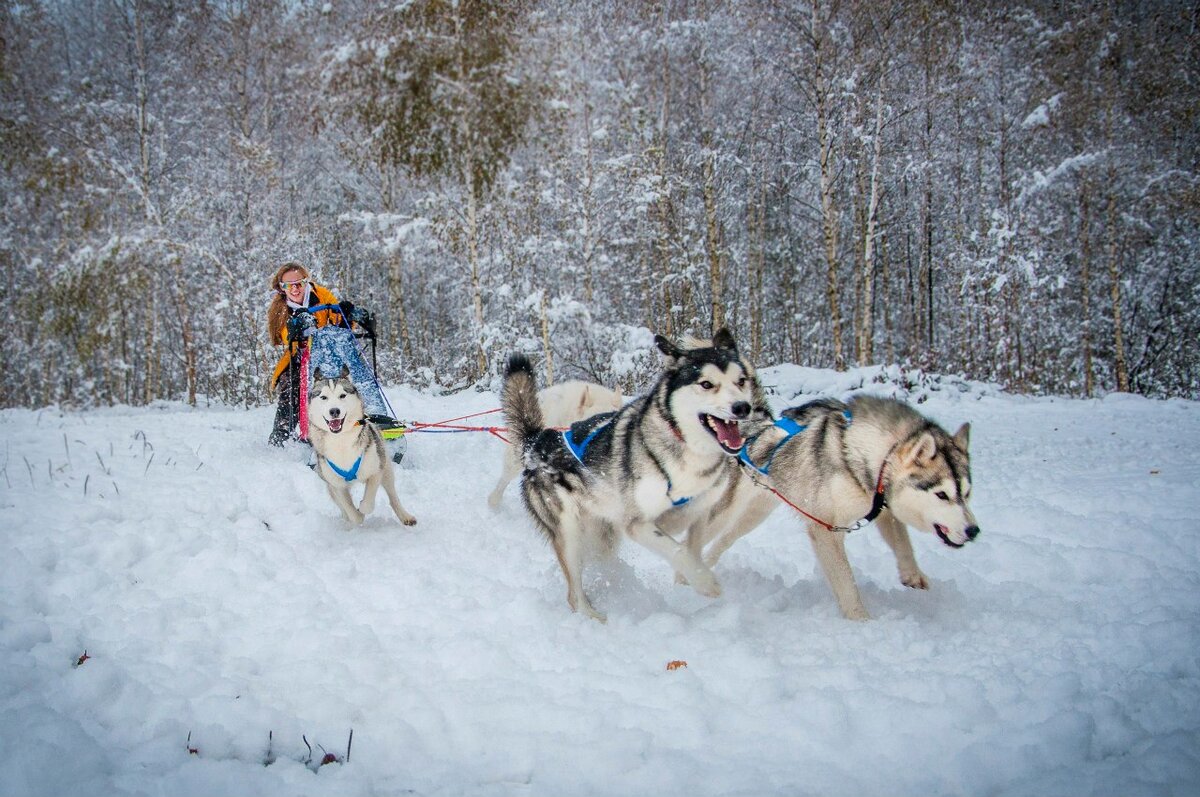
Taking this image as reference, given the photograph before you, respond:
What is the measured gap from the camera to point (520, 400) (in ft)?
10.8

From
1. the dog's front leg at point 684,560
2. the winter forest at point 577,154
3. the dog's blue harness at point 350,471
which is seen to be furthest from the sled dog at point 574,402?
the winter forest at point 577,154

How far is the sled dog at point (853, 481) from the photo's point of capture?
2369 millimetres

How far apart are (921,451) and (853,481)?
30 cm

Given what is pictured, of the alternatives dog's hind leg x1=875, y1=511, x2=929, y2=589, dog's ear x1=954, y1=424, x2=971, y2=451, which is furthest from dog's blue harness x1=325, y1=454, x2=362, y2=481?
dog's ear x1=954, y1=424, x2=971, y2=451

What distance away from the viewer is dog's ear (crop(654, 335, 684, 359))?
2791 millimetres

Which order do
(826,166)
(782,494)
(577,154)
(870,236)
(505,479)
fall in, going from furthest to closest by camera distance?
(577,154) → (870,236) → (826,166) → (505,479) → (782,494)

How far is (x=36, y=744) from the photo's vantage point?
1412 mm

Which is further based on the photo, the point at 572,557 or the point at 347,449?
the point at 347,449

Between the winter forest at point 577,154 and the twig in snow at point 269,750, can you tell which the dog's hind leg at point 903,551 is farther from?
the winter forest at point 577,154

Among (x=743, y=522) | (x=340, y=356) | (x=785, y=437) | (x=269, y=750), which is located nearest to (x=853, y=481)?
(x=785, y=437)

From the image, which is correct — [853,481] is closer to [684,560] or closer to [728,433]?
[728,433]

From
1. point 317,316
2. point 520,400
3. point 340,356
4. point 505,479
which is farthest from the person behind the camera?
point 340,356

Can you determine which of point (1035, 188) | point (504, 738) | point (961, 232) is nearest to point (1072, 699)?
point (504, 738)

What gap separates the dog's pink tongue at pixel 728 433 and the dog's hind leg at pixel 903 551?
763mm
